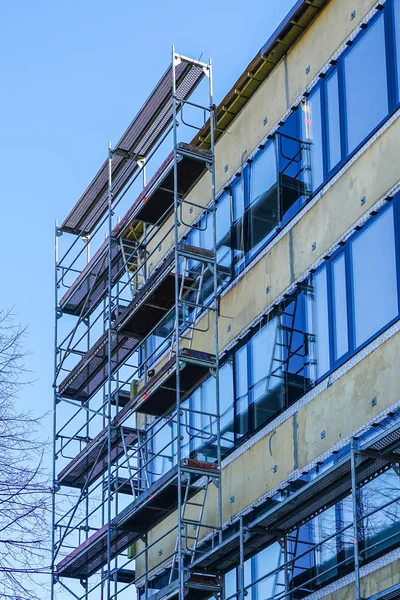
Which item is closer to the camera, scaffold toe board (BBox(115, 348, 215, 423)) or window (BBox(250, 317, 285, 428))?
window (BBox(250, 317, 285, 428))

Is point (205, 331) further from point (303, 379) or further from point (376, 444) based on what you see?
point (376, 444)

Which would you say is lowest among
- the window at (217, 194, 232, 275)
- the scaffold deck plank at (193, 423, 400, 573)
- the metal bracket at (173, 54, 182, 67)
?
the scaffold deck plank at (193, 423, 400, 573)

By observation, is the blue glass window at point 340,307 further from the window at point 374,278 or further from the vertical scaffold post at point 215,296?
the vertical scaffold post at point 215,296

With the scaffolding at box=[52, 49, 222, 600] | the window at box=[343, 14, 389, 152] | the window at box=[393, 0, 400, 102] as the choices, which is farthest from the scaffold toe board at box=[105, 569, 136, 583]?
the window at box=[393, 0, 400, 102]

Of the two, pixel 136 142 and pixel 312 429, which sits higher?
pixel 136 142

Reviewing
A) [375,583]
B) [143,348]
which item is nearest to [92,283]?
[143,348]

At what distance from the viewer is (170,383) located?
79.0ft

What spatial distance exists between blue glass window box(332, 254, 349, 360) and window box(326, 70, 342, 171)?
1823mm

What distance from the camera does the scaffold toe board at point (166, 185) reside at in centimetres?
2531

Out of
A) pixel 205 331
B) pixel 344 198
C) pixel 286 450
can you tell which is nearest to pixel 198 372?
pixel 205 331

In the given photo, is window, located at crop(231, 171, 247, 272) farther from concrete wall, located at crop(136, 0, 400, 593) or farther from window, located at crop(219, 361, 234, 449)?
window, located at crop(219, 361, 234, 449)

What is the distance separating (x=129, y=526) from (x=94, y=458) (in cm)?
326

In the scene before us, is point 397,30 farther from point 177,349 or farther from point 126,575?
point 126,575

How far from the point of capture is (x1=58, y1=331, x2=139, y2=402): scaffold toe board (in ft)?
91.2
